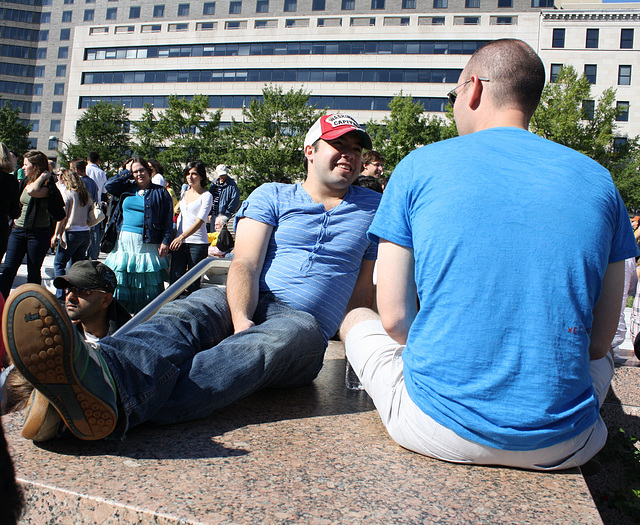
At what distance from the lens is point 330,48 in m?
57.8

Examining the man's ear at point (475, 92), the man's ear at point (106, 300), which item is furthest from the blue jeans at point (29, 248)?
the man's ear at point (475, 92)

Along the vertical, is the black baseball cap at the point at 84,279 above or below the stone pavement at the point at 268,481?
above

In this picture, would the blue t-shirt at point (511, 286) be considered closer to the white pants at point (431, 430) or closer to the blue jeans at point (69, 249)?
the white pants at point (431, 430)

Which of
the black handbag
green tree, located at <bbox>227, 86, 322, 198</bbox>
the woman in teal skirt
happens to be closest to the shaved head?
the woman in teal skirt

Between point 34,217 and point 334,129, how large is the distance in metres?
5.07

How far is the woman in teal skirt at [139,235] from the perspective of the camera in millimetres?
5797

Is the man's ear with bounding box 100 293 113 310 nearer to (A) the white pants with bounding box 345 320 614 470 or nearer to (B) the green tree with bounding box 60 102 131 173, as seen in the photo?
(A) the white pants with bounding box 345 320 614 470

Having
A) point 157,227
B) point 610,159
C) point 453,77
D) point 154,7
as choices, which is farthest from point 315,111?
point 157,227

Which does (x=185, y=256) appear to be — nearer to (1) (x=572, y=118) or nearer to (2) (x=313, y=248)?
(2) (x=313, y=248)

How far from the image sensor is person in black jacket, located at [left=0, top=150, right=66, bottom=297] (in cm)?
668

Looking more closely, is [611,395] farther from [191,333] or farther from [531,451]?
[191,333]

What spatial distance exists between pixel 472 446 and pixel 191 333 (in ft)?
3.78

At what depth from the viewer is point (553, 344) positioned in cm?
164

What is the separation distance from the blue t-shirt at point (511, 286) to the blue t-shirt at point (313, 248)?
1.01 m
